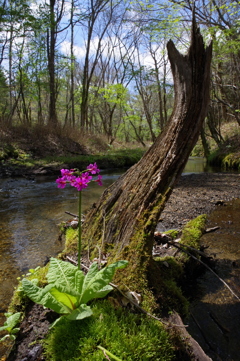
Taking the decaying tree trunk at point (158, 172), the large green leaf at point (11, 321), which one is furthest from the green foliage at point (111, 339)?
the decaying tree trunk at point (158, 172)

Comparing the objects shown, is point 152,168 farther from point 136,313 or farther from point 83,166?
point 83,166

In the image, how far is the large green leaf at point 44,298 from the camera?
149cm

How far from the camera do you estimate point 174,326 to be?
1.49m

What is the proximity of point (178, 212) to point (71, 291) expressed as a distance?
13.2 ft

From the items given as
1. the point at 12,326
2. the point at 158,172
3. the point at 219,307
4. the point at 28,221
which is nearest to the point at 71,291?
the point at 12,326

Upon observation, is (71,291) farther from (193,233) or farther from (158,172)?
(193,233)

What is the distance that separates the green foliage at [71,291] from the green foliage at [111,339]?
3.3 inches

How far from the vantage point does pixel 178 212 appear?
519cm

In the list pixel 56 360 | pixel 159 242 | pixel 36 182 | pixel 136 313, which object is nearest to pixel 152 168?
pixel 159 242

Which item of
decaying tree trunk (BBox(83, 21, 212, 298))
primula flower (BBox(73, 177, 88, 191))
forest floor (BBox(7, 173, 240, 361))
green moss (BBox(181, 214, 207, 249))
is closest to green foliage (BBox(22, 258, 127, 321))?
forest floor (BBox(7, 173, 240, 361))

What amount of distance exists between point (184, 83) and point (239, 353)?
8.43 ft

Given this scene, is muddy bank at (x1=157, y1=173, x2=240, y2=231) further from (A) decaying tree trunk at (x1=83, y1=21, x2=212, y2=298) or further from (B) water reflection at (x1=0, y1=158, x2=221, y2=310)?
(B) water reflection at (x1=0, y1=158, x2=221, y2=310)

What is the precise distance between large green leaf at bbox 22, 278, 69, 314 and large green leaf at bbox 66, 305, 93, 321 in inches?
3.0

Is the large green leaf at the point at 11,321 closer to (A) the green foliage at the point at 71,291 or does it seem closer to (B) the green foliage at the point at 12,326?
(B) the green foliage at the point at 12,326
